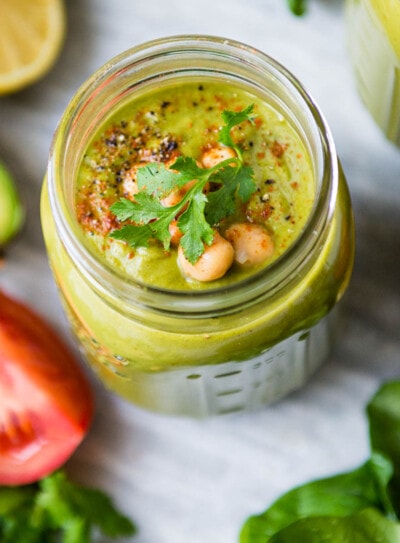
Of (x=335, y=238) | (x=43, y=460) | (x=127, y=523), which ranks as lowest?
(x=127, y=523)

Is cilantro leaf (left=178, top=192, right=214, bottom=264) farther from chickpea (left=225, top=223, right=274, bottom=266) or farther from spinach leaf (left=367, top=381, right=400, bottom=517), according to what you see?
spinach leaf (left=367, top=381, right=400, bottom=517)

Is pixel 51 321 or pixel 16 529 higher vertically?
pixel 51 321

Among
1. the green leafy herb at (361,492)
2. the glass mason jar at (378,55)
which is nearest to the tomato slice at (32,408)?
the green leafy herb at (361,492)

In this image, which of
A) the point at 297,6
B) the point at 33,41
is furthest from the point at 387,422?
the point at 33,41

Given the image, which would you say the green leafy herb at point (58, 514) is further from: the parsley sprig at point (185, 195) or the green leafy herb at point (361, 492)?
the parsley sprig at point (185, 195)

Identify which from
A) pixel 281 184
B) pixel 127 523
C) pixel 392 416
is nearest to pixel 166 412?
pixel 127 523

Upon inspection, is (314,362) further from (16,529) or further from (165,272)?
(16,529)
